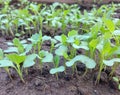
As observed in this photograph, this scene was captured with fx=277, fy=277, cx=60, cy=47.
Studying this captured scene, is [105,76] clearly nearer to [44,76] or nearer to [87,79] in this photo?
[87,79]

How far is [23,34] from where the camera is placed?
1.93 metres

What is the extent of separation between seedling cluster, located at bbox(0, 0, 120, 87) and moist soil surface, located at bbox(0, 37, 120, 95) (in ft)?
0.10

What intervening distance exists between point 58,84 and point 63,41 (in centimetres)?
19

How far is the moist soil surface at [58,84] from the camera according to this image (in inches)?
45.5

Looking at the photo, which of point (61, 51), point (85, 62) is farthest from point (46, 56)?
point (85, 62)

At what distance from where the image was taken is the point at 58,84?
1186mm

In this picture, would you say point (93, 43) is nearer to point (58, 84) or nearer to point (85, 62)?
point (85, 62)

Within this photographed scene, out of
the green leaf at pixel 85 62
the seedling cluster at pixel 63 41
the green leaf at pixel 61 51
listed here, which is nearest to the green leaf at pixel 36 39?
the seedling cluster at pixel 63 41

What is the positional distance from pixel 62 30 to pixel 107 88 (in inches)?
29.9

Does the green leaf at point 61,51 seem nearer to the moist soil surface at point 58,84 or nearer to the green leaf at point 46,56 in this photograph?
the green leaf at point 46,56

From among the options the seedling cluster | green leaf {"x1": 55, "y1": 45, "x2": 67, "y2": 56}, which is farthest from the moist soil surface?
green leaf {"x1": 55, "y1": 45, "x2": 67, "y2": 56}

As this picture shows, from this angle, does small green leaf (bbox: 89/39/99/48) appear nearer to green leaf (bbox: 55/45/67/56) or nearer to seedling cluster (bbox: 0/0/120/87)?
seedling cluster (bbox: 0/0/120/87)

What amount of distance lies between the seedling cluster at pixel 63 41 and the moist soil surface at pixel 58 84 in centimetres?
3

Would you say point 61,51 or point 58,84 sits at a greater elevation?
point 61,51
